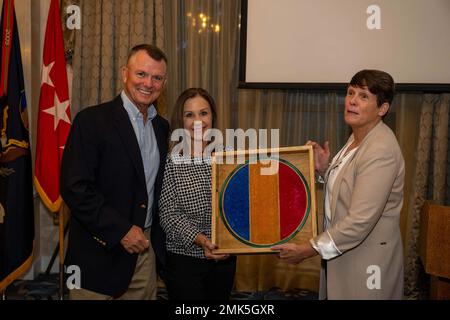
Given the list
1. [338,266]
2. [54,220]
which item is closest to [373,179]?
[338,266]

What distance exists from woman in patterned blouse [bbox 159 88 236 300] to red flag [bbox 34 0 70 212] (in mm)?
1836

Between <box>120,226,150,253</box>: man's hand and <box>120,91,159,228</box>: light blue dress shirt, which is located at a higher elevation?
<box>120,91,159,228</box>: light blue dress shirt

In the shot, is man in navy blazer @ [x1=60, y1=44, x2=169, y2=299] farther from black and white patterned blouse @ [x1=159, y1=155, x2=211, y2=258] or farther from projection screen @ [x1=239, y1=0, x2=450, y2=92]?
projection screen @ [x1=239, y1=0, x2=450, y2=92]

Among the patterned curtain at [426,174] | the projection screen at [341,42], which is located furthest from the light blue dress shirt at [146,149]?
the patterned curtain at [426,174]

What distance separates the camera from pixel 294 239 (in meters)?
2.20

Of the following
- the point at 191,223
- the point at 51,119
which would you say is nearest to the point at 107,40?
the point at 51,119

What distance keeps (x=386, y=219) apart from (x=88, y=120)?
5.00ft

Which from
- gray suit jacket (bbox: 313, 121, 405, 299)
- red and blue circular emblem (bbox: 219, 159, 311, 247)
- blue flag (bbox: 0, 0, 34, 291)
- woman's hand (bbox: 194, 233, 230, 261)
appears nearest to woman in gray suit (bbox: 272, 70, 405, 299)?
gray suit jacket (bbox: 313, 121, 405, 299)

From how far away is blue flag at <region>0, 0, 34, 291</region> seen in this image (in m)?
3.43

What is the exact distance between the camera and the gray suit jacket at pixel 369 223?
1983 millimetres

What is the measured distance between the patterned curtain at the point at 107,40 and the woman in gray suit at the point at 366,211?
2.37m

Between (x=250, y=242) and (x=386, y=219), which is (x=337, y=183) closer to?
(x=386, y=219)

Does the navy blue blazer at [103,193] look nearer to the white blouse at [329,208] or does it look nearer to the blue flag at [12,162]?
the white blouse at [329,208]

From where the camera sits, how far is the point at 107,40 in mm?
4188
